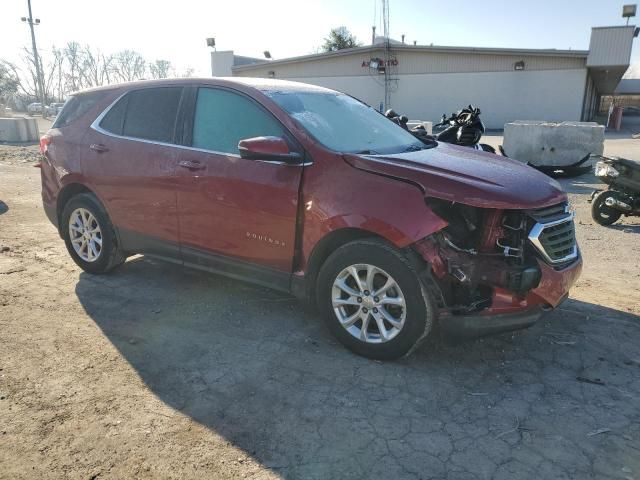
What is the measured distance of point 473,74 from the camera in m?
30.8

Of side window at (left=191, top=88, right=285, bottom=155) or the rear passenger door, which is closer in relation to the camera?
side window at (left=191, top=88, right=285, bottom=155)

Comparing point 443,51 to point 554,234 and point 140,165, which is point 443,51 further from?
point 554,234

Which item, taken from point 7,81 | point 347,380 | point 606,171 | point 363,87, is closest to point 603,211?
point 606,171

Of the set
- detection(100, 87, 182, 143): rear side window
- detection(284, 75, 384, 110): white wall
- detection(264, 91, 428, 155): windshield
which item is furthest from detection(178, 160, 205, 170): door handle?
detection(284, 75, 384, 110): white wall

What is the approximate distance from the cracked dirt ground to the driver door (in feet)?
1.73

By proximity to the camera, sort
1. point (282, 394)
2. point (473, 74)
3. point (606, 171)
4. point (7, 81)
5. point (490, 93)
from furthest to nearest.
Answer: point (7, 81) → point (473, 74) → point (490, 93) → point (606, 171) → point (282, 394)

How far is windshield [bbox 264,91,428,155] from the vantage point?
3.86m

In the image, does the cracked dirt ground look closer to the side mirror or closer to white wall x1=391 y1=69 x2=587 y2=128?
the side mirror

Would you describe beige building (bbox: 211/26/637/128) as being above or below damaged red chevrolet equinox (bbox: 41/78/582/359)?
above

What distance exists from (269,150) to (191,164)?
919 mm

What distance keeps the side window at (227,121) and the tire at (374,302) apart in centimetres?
113

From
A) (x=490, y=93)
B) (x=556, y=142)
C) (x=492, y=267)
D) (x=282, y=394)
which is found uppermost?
(x=490, y=93)

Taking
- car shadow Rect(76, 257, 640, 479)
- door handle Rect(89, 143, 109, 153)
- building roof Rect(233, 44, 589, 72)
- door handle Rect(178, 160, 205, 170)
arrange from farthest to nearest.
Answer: building roof Rect(233, 44, 589, 72) < door handle Rect(89, 143, 109, 153) < door handle Rect(178, 160, 205, 170) < car shadow Rect(76, 257, 640, 479)

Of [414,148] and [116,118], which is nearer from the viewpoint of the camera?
[414,148]
